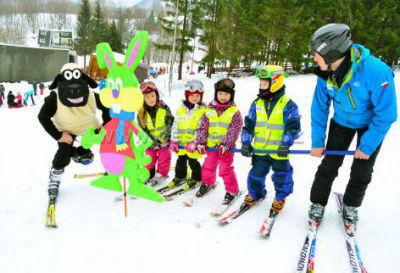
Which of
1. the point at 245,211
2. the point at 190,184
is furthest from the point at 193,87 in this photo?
the point at 245,211

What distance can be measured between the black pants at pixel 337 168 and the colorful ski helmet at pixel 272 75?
0.69m

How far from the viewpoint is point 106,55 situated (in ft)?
10.8

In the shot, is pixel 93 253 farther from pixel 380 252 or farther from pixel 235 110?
pixel 380 252

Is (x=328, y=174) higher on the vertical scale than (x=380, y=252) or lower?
higher

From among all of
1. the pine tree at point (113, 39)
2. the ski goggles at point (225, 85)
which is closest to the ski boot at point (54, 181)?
the ski goggles at point (225, 85)

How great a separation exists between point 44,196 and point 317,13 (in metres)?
22.8

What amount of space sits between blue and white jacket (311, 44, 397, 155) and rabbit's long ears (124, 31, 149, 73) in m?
1.82

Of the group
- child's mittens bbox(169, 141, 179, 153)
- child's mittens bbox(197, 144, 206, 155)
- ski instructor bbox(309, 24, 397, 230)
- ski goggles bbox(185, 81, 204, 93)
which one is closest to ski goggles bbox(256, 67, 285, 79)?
ski instructor bbox(309, 24, 397, 230)

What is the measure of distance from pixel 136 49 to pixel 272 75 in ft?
4.75

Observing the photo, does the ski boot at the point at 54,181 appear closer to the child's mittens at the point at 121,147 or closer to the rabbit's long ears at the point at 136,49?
the child's mittens at the point at 121,147

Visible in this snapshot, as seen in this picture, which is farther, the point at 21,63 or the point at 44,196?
the point at 21,63

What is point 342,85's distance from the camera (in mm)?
2787

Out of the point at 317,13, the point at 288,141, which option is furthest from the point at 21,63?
the point at 288,141

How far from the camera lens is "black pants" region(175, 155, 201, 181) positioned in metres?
4.29
